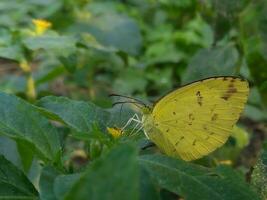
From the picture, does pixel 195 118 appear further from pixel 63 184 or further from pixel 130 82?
pixel 130 82

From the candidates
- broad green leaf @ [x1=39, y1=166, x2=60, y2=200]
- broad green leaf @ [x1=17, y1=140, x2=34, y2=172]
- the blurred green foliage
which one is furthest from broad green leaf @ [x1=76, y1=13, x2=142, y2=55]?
broad green leaf @ [x1=39, y1=166, x2=60, y2=200]

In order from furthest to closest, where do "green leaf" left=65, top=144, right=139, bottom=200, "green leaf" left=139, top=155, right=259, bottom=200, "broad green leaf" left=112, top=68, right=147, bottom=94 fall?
"broad green leaf" left=112, top=68, right=147, bottom=94, "green leaf" left=139, top=155, right=259, bottom=200, "green leaf" left=65, top=144, right=139, bottom=200

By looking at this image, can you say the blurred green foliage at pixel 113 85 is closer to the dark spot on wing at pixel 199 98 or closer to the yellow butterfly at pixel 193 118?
the yellow butterfly at pixel 193 118

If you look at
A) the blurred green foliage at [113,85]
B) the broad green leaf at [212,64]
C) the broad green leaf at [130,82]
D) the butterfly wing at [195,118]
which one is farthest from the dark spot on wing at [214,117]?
the broad green leaf at [130,82]

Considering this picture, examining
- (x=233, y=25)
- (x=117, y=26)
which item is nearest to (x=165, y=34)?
(x=117, y=26)

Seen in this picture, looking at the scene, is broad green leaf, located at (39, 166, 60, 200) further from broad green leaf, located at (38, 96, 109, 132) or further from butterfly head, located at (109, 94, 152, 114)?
butterfly head, located at (109, 94, 152, 114)

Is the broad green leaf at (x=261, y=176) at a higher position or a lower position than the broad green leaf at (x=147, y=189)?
lower

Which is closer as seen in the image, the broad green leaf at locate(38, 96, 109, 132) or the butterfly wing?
the broad green leaf at locate(38, 96, 109, 132)

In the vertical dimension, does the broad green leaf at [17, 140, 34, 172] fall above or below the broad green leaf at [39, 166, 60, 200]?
below
